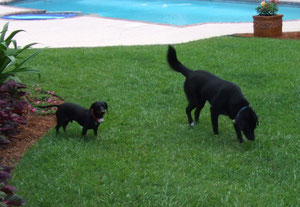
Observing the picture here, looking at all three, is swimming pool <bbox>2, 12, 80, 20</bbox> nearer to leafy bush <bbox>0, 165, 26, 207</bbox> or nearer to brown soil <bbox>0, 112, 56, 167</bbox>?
brown soil <bbox>0, 112, 56, 167</bbox>

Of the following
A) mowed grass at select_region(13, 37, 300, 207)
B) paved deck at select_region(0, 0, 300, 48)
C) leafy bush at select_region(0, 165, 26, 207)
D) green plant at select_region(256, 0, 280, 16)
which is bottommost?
mowed grass at select_region(13, 37, 300, 207)

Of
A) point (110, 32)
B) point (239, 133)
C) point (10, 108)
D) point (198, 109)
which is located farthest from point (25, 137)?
point (110, 32)

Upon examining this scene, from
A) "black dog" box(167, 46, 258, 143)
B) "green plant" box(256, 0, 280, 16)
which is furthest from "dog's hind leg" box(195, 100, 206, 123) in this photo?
"green plant" box(256, 0, 280, 16)

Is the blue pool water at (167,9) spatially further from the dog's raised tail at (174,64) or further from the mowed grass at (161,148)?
the dog's raised tail at (174,64)

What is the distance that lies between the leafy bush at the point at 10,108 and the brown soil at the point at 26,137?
0.17 m

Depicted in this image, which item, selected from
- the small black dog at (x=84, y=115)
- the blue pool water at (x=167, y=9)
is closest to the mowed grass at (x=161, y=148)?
the small black dog at (x=84, y=115)

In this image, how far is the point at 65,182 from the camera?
4.30 metres

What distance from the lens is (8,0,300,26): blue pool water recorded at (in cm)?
1930

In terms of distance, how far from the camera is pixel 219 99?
5.34 m

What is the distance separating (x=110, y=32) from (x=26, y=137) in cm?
830

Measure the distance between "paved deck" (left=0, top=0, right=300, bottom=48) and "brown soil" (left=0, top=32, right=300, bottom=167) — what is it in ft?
17.3

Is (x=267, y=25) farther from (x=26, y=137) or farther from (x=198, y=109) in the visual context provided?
(x=26, y=137)

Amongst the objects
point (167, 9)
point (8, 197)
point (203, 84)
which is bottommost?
point (8, 197)

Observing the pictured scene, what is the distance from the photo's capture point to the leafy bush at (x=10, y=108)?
17.5 feet
